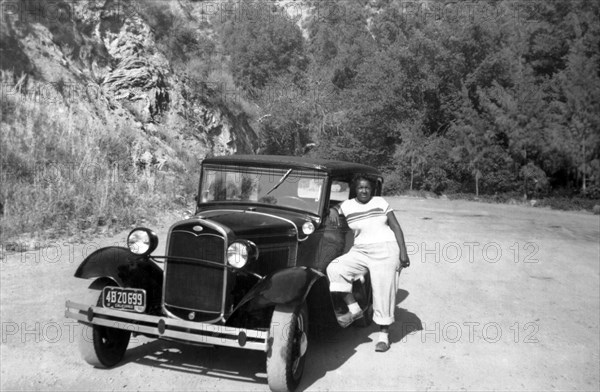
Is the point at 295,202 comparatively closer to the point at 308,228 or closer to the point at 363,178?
the point at 308,228

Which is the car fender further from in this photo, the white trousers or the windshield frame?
the white trousers

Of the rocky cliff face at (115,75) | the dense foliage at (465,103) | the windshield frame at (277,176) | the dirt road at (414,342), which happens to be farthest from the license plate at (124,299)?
the dense foliage at (465,103)

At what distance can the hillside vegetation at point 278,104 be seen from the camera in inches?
473

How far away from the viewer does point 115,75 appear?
1716cm

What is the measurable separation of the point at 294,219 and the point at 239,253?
3.27 ft

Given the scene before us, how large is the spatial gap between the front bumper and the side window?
2002 millimetres

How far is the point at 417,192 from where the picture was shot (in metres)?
27.8

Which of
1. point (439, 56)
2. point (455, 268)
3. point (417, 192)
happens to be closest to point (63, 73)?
point (455, 268)

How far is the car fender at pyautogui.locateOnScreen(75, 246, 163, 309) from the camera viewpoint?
4.71m

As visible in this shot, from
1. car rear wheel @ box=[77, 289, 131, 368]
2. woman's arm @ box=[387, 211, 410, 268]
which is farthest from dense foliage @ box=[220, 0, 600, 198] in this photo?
car rear wheel @ box=[77, 289, 131, 368]

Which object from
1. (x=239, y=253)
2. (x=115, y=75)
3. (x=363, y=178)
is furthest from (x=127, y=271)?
(x=115, y=75)

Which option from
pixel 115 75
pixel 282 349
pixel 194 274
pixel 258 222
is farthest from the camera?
pixel 115 75

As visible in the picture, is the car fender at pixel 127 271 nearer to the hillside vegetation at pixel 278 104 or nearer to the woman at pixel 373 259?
the woman at pixel 373 259

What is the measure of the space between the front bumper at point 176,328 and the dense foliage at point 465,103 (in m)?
21.6
